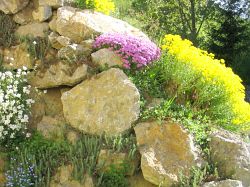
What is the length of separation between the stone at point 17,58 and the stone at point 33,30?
37 centimetres

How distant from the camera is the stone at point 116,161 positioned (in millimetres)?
6155

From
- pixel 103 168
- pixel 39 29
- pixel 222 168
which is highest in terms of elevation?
pixel 39 29

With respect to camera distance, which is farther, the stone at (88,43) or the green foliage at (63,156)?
the stone at (88,43)

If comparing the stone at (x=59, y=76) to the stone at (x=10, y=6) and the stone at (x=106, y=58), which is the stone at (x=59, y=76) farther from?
the stone at (x=10, y=6)

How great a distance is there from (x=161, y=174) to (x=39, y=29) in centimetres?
390

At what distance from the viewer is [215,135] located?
248 inches

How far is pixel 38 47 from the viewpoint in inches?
313

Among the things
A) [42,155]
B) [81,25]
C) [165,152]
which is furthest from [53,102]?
[165,152]

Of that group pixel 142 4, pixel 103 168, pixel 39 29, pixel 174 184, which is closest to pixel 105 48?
pixel 39 29

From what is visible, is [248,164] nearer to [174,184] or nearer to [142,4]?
[174,184]

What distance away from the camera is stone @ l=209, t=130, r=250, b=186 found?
19.6ft

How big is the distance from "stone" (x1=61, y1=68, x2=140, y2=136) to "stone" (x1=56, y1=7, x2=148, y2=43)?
4.08ft

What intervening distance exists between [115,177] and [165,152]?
0.77m

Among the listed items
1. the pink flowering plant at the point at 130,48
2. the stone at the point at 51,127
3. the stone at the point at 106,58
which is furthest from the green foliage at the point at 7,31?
the stone at the point at 51,127
